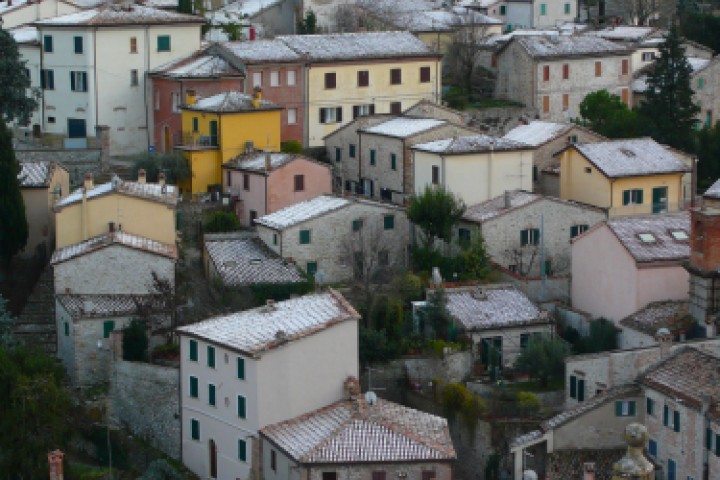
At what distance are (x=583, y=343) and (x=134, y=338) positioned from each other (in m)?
11.9

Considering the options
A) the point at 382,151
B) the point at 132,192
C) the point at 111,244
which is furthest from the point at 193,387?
the point at 382,151

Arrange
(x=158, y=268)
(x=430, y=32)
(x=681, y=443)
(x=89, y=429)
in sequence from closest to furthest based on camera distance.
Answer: (x=681, y=443) < (x=89, y=429) < (x=158, y=268) < (x=430, y=32)

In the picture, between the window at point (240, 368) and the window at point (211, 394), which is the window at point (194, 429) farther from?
the window at point (240, 368)

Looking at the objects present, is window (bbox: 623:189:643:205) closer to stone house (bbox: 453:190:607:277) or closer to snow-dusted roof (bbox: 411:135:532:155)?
stone house (bbox: 453:190:607:277)

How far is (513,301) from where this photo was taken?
4969 cm

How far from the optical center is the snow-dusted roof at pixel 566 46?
2790 inches

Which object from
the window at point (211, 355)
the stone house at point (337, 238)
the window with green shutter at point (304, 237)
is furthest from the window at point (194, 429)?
the window with green shutter at point (304, 237)

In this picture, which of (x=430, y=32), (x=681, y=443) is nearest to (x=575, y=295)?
(x=681, y=443)

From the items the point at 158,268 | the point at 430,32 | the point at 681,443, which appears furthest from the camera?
the point at 430,32

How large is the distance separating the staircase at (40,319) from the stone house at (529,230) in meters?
11.9

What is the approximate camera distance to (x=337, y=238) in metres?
52.7

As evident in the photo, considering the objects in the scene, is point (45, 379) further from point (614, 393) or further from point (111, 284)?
point (614, 393)

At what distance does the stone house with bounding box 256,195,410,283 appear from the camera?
5225 centimetres

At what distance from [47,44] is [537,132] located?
17016mm
